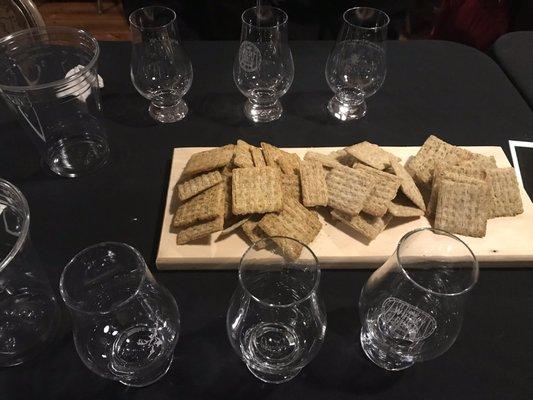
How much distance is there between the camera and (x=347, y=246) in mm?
823

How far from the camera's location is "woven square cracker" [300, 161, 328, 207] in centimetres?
86

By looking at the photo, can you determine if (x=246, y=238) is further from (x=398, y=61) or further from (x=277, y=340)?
(x=398, y=61)

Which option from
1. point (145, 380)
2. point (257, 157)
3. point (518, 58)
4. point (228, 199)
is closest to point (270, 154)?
point (257, 157)

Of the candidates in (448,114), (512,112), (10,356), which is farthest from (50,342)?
(512,112)

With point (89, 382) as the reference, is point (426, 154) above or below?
above

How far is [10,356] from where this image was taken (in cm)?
69

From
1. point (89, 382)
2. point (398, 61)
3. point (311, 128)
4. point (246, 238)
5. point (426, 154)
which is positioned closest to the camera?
point (89, 382)

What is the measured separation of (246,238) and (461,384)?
394mm

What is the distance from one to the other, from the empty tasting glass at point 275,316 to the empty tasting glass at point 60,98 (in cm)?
49

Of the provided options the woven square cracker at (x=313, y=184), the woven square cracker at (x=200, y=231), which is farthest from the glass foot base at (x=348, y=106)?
the woven square cracker at (x=200, y=231)

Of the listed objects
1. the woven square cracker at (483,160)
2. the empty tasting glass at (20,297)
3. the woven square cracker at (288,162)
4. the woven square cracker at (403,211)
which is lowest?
the empty tasting glass at (20,297)

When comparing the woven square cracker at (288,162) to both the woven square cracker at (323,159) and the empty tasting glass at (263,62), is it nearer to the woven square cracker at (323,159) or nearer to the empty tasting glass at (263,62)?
the woven square cracker at (323,159)

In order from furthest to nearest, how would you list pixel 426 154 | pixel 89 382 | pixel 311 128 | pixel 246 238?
pixel 311 128, pixel 426 154, pixel 246 238, pixel 89 382

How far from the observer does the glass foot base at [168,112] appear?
3.61 ft
